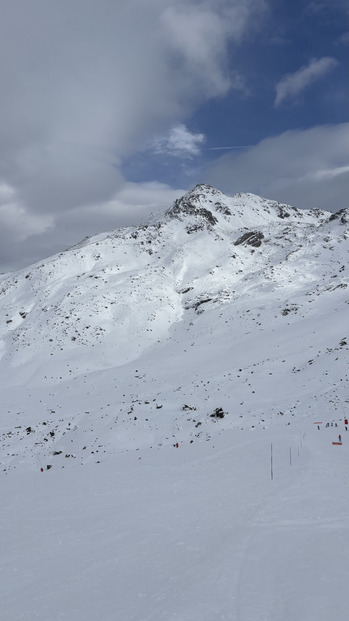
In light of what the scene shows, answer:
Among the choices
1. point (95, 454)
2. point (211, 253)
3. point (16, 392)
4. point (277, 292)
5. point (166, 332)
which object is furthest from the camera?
point (211, 253)

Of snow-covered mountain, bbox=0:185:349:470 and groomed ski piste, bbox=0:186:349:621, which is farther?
snow-covered mountain, bbox=0:185:349:470

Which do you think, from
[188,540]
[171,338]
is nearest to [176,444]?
[188,540]

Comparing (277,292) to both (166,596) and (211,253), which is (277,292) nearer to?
(211,253)

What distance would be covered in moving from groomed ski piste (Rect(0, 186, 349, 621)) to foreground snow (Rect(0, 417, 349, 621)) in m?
0.05

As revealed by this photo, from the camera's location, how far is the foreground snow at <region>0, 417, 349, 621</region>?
6.83 meters

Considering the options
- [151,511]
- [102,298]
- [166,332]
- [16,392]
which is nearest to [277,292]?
[166,332]

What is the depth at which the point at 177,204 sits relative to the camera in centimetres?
10781

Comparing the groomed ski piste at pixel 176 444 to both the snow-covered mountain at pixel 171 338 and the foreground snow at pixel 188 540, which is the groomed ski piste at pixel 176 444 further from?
the snow-covered mountain at pixel 171 338

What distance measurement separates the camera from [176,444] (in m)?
20.8

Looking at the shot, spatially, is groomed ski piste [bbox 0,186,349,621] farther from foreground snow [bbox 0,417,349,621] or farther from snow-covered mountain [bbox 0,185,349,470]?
snow-covered mountain [bbox 0,185,349,470]

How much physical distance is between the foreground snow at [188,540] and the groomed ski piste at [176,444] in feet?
0.17

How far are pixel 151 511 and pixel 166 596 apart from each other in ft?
17.0

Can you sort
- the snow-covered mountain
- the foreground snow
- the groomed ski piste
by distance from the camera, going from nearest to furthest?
the foreground snow → the groomed ski piste → the snow-covered mountain

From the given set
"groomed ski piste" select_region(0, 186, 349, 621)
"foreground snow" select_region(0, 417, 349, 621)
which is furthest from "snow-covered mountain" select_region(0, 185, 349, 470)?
"foreground snow" select_region(0, 417, 349, 621)
